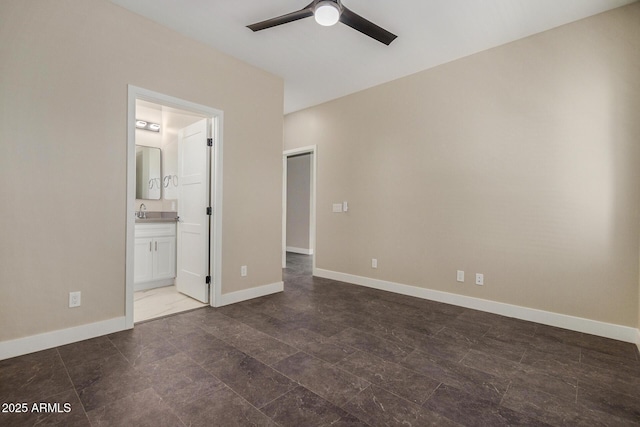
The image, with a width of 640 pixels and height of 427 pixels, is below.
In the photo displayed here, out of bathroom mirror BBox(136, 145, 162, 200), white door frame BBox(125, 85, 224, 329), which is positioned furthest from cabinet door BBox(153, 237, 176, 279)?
white door frame BBox(125, 85, 224, 329)

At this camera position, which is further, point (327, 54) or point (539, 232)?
point (327, 54)

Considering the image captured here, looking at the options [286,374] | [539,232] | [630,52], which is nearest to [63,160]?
[286,374]

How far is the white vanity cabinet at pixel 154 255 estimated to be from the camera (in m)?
3.84

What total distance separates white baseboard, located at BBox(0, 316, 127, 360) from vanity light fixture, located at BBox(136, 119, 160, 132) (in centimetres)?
298

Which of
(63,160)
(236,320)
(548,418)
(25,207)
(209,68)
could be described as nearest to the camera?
(548,418)

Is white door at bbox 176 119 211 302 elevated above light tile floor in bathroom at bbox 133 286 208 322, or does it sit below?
above

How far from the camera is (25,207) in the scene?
219 centimetres

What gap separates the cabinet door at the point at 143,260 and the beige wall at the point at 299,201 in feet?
13.3

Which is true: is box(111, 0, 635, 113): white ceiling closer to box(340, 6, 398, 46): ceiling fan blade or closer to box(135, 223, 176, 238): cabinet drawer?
box(340, 6, 398, 46): ceiling fan blade

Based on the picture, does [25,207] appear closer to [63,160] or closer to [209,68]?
[63,160]

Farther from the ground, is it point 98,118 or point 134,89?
point 134,89

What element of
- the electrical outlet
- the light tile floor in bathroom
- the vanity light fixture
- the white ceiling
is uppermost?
the white ceiling

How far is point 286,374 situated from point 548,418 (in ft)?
4.86

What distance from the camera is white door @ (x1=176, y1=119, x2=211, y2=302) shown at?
3.39m
